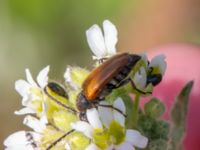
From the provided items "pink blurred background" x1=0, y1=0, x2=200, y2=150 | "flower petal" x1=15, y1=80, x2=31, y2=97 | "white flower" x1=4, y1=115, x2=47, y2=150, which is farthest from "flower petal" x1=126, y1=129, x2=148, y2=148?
"pink blurred background" x1=0, y1=0, x2=200, y2=150

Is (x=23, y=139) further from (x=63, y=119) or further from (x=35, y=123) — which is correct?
(x=63, y=119)

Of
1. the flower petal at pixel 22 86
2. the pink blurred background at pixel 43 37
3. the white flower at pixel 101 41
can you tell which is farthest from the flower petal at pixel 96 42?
the pink blurred background at pixel 43 37

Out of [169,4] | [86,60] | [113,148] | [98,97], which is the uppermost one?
[169,4]

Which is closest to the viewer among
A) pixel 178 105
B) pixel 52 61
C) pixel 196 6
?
pixel 178 105

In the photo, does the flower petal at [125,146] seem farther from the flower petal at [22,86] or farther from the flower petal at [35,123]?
the flower petal at [22,86]

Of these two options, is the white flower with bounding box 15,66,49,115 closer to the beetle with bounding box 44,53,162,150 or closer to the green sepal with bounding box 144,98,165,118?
the beetle with bounding box 44,53,162,150

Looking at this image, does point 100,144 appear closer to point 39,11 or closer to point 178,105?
point 178,105

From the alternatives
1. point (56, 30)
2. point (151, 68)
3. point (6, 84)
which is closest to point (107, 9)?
point (56, 30)
